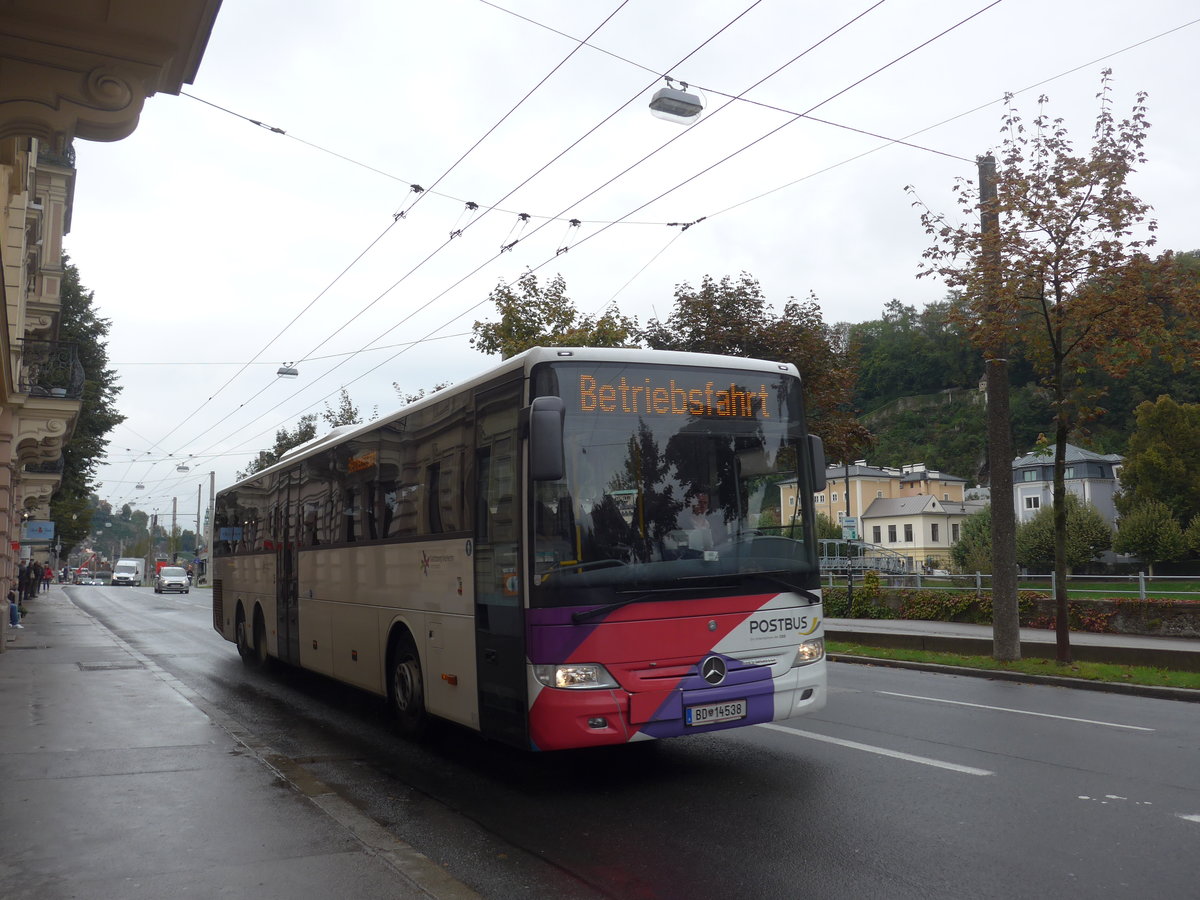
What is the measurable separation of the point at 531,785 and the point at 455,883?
7.92 feet

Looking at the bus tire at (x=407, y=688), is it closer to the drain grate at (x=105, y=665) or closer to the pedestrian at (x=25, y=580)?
the drain grate at (x=105, y=665)

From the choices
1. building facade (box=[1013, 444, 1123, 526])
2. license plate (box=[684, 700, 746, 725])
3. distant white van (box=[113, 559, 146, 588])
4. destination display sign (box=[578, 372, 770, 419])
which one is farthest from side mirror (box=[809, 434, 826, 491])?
→ building facade (box=[1013, 444, 1123, 526])

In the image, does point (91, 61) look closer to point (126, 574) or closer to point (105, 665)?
point (105, 665)

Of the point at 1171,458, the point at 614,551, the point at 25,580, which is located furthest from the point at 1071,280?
the point at 1171,458

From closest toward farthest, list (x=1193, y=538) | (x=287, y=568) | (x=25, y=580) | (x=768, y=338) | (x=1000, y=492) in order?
1. (x=287, y=568)
2. (x=1000, y=492)
3. (x=768, y=338)
4. (x=25, y=580)
5. (x=1193, y=538)

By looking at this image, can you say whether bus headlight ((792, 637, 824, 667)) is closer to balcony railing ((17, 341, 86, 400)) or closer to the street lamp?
the street lamp

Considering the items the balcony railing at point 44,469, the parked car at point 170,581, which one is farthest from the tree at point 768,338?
the parked car at point 170,581

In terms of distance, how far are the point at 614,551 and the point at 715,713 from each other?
1317 mm

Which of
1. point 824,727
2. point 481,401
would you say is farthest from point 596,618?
point 824,727

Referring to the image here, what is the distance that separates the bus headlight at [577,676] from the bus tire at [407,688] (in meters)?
2.43

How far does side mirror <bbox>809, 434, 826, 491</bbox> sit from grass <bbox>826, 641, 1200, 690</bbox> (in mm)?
7086

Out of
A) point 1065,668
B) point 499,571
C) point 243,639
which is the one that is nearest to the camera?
point 499,571

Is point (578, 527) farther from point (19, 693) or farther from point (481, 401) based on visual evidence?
point (19, 693)

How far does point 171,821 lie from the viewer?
662cm
